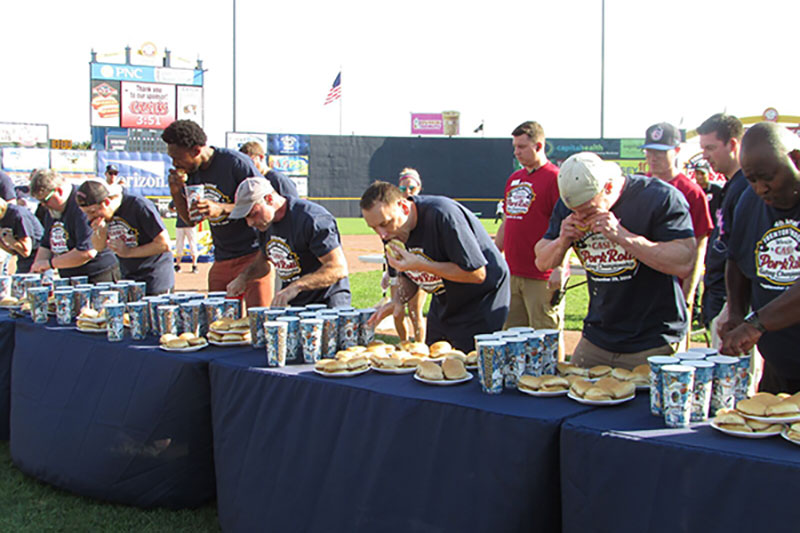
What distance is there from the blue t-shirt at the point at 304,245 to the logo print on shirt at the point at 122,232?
1320mm

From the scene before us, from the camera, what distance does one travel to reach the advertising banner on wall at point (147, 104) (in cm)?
3434

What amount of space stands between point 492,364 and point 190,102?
35.0 meters

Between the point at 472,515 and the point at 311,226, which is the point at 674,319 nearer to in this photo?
the point at 472,515

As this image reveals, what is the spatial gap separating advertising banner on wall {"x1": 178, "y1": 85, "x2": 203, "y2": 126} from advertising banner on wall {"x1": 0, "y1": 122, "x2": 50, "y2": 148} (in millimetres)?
12191

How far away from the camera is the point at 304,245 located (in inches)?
151

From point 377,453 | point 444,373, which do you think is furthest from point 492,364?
point 377,453

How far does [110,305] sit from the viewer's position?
11.6ft

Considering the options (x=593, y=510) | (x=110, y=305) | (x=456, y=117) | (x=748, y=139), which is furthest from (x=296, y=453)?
(x=456, y=117)

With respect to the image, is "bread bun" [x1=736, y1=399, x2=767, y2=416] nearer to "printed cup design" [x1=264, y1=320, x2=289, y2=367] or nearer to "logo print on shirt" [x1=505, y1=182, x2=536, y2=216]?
"printed cup design" [x1=264, y1=320, x2=289, y2=367]

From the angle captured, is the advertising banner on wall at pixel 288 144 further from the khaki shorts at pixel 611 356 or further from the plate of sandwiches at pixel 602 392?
the plate of sandwiches at pixel 602 392

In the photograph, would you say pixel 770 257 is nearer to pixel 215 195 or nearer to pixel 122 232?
pixel 215 195

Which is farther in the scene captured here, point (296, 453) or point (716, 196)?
point (716, 196)

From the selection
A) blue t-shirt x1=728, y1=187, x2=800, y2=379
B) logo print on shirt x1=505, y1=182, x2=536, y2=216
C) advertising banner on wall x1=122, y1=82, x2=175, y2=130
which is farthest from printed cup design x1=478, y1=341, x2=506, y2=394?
advertising banner on wall x1=122, y1=82, x2=175, y2=130

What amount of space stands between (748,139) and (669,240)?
22.4 inches
